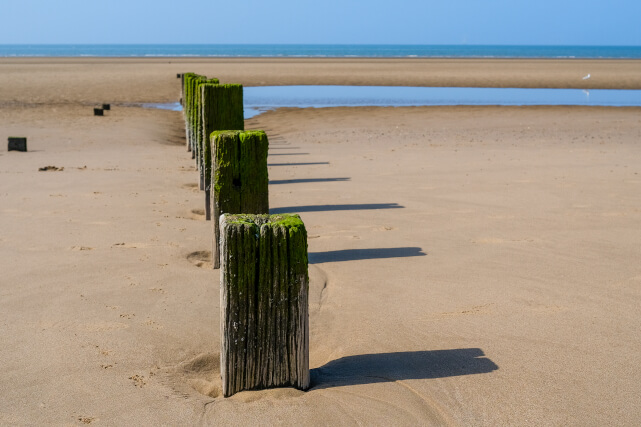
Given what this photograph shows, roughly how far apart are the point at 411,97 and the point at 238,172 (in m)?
25.7

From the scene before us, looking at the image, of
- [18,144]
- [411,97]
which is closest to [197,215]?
[18,144]

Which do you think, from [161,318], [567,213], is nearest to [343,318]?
[161,318]

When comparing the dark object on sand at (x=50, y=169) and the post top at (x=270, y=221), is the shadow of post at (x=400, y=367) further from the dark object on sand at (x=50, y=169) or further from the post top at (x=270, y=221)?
the dark object on sand at (x=50, y=169)

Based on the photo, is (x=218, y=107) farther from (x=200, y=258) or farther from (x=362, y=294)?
(x=362, y=294)

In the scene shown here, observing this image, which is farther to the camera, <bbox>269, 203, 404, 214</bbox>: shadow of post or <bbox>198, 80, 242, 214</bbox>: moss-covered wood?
<bbox>198, 80, 242, 214</bbox>: moss-covered wood

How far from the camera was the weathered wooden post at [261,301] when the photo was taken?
3.58 meters

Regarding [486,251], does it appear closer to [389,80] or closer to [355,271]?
[355,271]

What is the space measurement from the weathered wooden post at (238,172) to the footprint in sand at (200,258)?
38 cm

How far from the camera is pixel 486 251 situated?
21.2ft

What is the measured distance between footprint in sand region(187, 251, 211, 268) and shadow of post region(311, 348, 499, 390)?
232cm

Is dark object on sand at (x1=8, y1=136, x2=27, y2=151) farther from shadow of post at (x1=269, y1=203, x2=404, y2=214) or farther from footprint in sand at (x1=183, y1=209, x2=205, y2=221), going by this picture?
shadow of post at (x1=269, y1=203, x2=404, y2=214)

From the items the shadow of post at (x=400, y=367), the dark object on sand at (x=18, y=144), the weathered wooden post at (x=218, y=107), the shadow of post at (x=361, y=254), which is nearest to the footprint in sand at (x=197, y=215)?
the weathered wooden post at (x=218, y=107)

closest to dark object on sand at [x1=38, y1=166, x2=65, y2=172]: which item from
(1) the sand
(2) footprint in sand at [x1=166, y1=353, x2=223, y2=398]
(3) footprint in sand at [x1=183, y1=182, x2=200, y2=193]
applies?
(1) the sand

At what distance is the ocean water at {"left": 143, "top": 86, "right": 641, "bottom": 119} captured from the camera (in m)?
27.3
